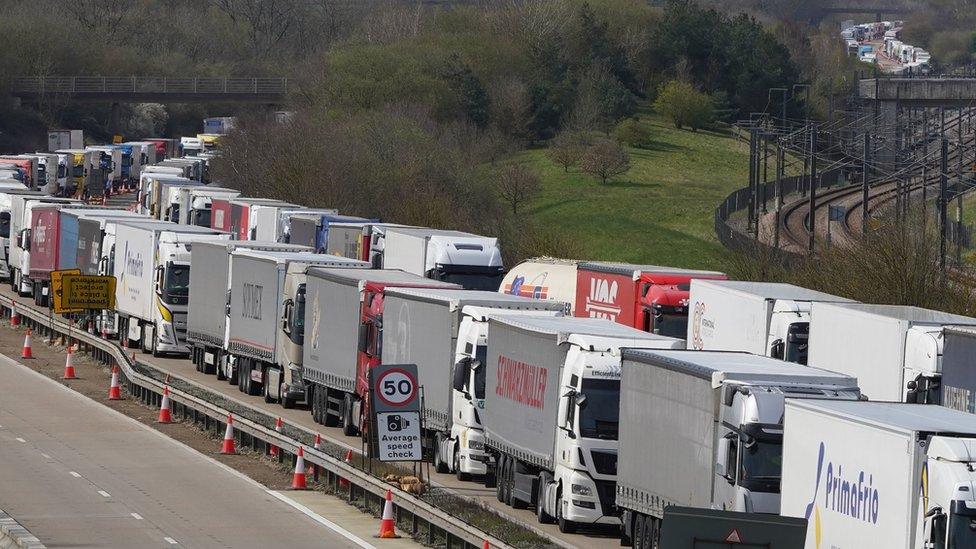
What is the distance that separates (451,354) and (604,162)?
274 feet

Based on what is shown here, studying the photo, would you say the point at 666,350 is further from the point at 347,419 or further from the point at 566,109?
the point at 566,109

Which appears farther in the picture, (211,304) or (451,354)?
(211,304)

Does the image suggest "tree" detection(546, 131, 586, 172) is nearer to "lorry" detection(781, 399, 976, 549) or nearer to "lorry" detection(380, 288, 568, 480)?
"lorry" detection(380, 288, 568, 480)

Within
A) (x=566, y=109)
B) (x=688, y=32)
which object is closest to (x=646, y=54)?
(x=688, y=32)

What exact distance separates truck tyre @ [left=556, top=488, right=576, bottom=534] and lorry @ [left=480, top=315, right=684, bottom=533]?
0.01 meters

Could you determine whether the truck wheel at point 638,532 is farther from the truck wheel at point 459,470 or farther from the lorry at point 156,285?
the lorry at point 156,285

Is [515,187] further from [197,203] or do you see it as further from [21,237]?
[21,237]

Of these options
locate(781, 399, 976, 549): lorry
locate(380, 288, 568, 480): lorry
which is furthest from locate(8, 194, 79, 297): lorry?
locate(781, 399, 976, 549): lorry

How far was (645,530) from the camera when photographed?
21719mm

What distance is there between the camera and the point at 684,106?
448 ft

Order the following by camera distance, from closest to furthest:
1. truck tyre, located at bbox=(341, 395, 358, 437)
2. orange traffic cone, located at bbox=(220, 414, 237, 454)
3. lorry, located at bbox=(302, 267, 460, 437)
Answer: orange traffic cone, located at bbox=(220, 414, 237, 454)
lorry, located at bbox=(302, 267, 460, 437)
truck tyre, located at bbox=(341, 395, 358, 437)

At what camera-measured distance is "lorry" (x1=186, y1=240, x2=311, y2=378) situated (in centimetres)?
4162

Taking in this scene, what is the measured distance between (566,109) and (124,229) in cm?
8322

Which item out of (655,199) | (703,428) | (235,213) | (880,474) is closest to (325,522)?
(703,428)
